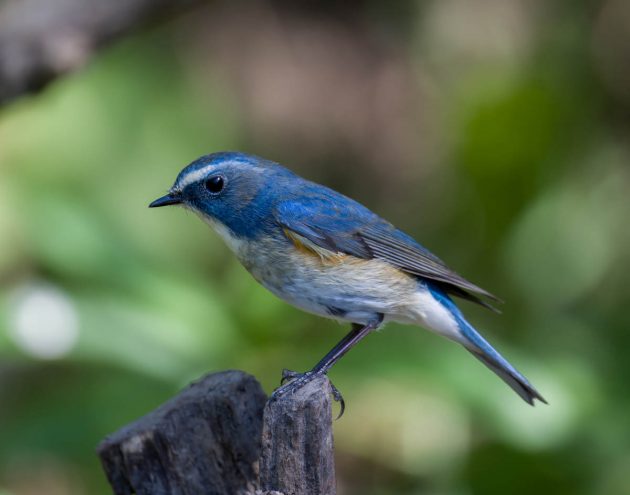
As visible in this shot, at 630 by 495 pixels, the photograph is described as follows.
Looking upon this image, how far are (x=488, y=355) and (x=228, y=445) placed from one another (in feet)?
4.55

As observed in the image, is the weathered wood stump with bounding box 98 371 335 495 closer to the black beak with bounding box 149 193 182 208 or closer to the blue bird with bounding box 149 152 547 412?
the blue bird with bounding box 149 152 547 412

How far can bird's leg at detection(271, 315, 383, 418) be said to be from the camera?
329 centimetres

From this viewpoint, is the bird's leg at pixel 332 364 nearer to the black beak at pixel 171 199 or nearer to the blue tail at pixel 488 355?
the blue tail at pixel 488 355

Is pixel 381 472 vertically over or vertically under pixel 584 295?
under

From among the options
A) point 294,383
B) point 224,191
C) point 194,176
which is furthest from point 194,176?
point 294,383

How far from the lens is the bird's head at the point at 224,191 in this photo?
3.93m

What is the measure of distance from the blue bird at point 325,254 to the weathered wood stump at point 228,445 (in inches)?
21.4

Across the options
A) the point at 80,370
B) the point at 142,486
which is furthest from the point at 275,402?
the point at 80,370

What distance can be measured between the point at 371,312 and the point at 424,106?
4.30m

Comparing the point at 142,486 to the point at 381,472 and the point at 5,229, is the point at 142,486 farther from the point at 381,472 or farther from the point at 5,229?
the point at 5,229

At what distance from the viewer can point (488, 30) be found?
296 inches

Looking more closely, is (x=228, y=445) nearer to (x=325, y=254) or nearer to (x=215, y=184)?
(x=325, y=254)

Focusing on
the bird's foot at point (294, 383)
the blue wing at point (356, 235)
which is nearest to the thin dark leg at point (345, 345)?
the bird's foot at point (294, 383)

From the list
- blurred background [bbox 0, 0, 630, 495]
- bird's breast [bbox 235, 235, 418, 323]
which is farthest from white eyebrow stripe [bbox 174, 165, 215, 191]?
blurred background [bbox 0, 0, 630, 495]
